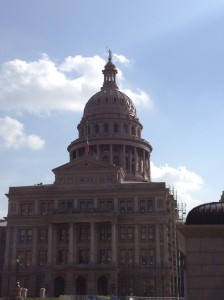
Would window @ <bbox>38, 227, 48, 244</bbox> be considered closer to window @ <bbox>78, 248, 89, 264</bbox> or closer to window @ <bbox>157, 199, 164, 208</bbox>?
window @ <bbox>78, 248, 89, 264</bbox>

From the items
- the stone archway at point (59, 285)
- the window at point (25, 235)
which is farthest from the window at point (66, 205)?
the stone archway at point (59, 285)

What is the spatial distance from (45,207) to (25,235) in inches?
261

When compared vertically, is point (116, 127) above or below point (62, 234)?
above

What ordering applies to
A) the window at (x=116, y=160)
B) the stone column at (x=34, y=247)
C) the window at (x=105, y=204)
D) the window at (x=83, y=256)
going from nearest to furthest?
the window at (x=83, y=256)
the stone column at (x=34, y=247)
the window at (x=105, y=204)
the window at (x=116, y=160)

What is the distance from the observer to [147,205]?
99188mm

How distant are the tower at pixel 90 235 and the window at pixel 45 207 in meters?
0.20

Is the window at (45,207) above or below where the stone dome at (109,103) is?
below

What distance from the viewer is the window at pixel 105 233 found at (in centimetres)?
9794

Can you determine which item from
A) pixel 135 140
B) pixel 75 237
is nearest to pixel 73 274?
pixel 75 237

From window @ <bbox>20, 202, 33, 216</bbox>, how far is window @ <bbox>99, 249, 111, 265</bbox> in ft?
54.3

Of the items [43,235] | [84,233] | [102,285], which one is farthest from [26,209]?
[102,285]

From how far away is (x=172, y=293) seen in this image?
323ft

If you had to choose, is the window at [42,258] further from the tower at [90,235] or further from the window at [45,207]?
the window at [45,207]

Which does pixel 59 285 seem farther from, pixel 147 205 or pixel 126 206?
pixel 147 205
